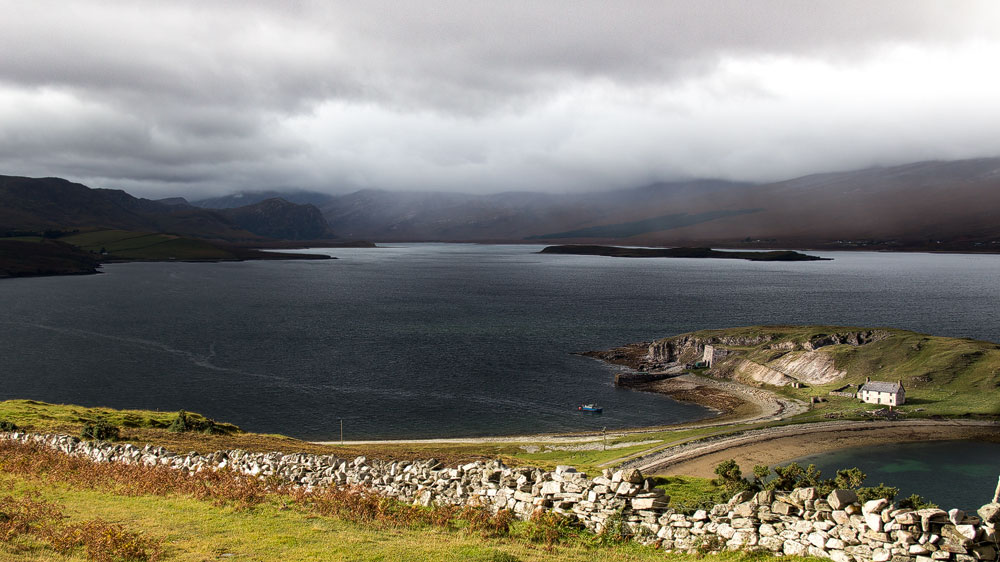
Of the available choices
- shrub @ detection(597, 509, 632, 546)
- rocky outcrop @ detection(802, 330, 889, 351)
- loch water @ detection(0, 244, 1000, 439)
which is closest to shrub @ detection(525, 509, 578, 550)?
shrub @ detection(597, 509, 632, 546)

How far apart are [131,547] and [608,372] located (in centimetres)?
10008

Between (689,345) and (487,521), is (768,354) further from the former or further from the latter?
(487,521)

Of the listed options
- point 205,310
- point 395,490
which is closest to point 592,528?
point 395,490

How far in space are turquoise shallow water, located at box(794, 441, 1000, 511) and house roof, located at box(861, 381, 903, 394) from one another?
12770 millimetres

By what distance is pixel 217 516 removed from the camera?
69.3ft

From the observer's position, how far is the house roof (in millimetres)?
77938

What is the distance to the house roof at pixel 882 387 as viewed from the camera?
7794cm

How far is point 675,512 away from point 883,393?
76.3 m

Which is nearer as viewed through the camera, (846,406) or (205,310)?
(846,406)

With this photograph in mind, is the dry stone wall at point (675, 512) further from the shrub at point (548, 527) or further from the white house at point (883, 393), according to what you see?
the white house at point (883, 393)

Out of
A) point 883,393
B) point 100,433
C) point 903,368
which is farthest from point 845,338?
point 100,433

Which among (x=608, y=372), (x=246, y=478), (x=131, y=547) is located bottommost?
(x=608, y=372)

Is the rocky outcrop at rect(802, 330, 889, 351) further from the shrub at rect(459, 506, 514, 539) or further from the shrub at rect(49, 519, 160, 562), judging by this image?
the shrub at rect(49, 519, 160, 562)

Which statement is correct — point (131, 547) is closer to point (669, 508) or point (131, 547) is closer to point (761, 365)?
point (669, 508)
